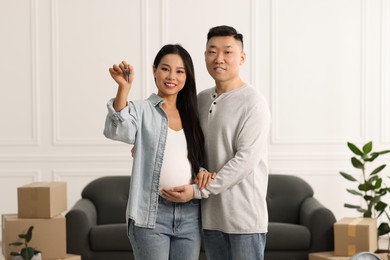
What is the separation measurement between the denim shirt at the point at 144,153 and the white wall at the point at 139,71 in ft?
11.6

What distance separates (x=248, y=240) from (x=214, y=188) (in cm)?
24

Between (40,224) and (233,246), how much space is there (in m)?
2.17

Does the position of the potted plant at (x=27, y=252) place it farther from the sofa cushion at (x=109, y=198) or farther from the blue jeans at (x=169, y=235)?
the blue jeans at (x=169, y=235)

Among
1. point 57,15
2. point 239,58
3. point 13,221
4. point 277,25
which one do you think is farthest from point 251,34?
point 239,58

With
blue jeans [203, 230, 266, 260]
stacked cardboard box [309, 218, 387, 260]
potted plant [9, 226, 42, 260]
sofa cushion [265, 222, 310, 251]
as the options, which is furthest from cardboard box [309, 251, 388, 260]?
blue jeans [203, 230, 266, 260]

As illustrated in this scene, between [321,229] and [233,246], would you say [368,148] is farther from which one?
[233,246]

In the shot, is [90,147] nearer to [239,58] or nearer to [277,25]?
[277,25]

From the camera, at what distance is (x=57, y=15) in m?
6.04

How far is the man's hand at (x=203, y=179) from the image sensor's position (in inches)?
98.5

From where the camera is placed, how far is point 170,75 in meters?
2.58

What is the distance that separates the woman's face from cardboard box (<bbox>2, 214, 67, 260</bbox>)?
2129mm

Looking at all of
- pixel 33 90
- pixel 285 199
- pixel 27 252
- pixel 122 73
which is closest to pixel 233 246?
pixel 122 73

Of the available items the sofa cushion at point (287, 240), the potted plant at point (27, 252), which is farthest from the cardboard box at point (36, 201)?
the sofa cushion at point (287, 240)

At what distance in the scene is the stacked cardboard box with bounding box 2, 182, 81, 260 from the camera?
4434 mm
